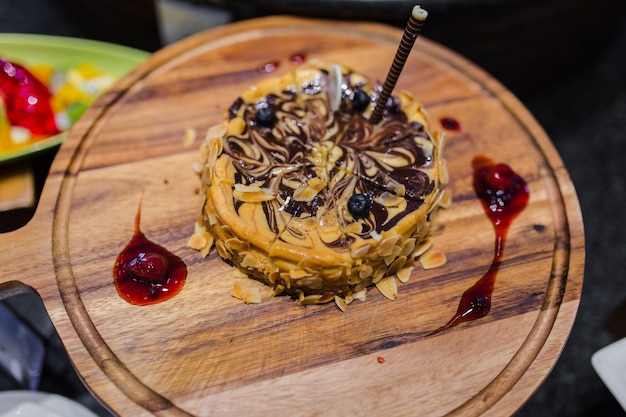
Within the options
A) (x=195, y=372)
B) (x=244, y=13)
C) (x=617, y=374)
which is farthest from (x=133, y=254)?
(x=617, y=374)

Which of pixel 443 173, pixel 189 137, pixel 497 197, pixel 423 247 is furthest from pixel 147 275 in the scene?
pixel 497 197

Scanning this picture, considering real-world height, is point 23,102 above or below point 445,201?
below

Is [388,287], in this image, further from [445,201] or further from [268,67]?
[268,67]

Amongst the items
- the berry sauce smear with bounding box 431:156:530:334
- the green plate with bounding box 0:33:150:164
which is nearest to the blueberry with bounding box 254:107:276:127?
the berry sauce smear with bounding box 431:156:530:334

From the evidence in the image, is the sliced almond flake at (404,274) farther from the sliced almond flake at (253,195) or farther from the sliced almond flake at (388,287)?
the sliced almond flake at (253,195)

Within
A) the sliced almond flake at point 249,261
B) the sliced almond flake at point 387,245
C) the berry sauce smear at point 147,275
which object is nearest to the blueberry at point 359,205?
the sliced almond flake at point 387,245
